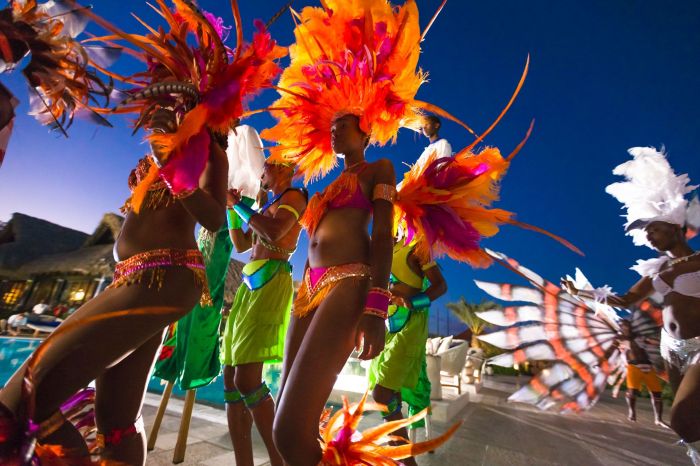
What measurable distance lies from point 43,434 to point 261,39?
81.3 inches

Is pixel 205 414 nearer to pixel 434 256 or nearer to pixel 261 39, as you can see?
pixel 434 256

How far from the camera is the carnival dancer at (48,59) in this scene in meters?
1.19

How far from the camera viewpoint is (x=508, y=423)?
597cm

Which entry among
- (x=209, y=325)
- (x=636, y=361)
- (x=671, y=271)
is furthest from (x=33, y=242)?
(x=671, y=271)

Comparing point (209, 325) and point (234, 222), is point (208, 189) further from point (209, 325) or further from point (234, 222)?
point (209, 325)

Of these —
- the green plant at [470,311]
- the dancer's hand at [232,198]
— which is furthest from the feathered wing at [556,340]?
the green plant at [470,311]

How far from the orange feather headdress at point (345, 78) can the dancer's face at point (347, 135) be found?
0.15ft

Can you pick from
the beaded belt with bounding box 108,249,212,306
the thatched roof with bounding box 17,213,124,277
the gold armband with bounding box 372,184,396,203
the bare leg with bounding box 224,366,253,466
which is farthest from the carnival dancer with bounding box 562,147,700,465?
the thatched roof with bounding box 17,213,124,277

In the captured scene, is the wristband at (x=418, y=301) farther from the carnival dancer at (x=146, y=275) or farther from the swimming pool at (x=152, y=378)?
the carnival dancer at (x=146, y=275)

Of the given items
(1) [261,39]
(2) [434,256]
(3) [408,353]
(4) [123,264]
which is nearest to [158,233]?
(4) [123,264]

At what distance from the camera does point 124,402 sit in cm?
150

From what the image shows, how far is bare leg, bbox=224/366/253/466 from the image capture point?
7.71ft

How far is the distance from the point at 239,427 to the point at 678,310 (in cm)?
382

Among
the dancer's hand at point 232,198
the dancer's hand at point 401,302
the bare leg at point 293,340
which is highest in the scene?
the dancer's hand at point 232,198
